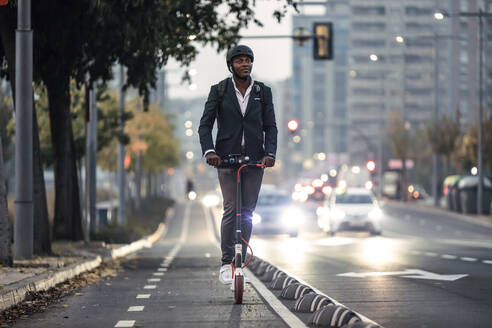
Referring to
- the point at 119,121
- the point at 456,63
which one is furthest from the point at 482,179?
the point at 456,63

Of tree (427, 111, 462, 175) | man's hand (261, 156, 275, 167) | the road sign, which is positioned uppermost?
tree (427, 111, 462, 175)

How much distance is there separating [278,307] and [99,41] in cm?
1071

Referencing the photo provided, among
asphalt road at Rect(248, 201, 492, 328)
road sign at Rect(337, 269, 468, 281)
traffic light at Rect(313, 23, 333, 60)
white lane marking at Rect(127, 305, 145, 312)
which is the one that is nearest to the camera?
asphalt road at Rect(248, 201, 492, 328)

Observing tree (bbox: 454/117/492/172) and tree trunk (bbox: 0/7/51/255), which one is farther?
tree (bbox: 454/117/492/172)

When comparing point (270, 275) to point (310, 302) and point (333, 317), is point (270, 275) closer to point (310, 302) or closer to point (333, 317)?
point (310, 302)

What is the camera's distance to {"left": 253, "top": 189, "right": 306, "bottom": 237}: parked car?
35.5 metres

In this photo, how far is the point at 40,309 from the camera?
10.8m

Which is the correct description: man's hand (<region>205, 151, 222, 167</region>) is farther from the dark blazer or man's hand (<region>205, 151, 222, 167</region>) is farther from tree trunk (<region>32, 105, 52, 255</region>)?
tree trunk (<region>32, 105, 52, 255</region>)

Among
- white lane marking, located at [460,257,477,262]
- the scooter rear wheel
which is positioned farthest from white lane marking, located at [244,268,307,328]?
white lane marking, located at [460,257,477,262]

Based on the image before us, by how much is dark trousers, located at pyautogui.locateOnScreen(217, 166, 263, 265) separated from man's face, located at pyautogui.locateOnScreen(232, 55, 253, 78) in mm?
838

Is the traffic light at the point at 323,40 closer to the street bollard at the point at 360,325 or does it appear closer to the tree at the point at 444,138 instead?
the street bollard at the point at 360,325

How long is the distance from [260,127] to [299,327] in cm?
216

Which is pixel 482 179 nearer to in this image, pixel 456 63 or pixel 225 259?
pixel 225 259

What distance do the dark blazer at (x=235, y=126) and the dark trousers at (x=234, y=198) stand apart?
162 mm
